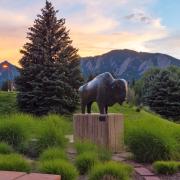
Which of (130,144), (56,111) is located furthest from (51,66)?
(130,144)

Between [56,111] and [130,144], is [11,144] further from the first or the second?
[56,111]

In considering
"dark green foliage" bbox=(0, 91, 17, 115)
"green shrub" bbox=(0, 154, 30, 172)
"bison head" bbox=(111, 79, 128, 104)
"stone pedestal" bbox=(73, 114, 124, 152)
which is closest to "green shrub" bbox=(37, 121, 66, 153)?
"stone pedestal" bbox=(73, 114, 124, 152)

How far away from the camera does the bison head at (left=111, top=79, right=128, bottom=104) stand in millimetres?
8203

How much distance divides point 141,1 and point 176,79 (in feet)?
60.7

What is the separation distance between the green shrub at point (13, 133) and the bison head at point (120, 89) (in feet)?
6.46

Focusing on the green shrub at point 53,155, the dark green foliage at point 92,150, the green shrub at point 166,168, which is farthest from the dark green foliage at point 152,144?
the green shrub at point 53,155

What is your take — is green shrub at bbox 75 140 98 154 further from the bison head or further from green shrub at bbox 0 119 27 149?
the bison head

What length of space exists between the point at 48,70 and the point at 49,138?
11767 mm

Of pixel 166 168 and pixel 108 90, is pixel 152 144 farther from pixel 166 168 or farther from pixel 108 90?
pixel 108 90

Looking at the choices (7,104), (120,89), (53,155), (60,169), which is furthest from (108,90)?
(7,104)

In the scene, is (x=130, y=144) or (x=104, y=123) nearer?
(x=130, y=144)

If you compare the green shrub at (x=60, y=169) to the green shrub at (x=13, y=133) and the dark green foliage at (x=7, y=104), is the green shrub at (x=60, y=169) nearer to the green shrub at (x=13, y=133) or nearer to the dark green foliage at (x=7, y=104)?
the green shrub at (x=13, y=133)

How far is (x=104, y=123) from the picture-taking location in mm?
8258

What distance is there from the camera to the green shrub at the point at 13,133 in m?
7.48
